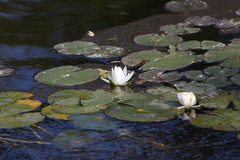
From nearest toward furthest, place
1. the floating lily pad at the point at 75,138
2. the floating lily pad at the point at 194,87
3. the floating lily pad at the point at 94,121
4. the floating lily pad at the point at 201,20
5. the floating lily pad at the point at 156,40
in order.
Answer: the floating lily pad at the point at 75,138 → the floating lily pad at the point at 94,121 → the floating lily pad at the point at 194,87 → the floating lily pad at the point at 156,40 → the floating lily pad at the point at 201,20

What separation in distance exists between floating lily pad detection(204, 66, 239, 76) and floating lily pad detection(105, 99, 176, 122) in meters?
0.62

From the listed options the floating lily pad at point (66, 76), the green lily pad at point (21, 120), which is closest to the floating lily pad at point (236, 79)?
the floating lily pad at point (66, 76)

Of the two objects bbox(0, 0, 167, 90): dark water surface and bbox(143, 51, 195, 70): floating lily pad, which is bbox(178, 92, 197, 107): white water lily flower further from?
bbox(0, 0, 167, 90): dark water surface

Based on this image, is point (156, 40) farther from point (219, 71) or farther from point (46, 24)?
point (46, 24)

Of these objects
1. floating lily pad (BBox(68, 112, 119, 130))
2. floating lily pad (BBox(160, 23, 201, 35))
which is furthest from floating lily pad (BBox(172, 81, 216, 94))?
floating lily pad (BBox(160, 23, 201, 35))

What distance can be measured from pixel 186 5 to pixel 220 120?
9.35 ft

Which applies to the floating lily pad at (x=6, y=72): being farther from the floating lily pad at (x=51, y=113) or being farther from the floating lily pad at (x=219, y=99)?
the floating lily pad at (x=219, y=99)

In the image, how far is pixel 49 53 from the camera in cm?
309

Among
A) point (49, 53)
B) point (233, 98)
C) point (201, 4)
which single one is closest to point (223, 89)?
point (233, 98)

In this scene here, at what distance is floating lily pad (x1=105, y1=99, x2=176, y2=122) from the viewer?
1956 mm

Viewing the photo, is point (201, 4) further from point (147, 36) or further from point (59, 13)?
point (59, 13)

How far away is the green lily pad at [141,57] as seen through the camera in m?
2.84

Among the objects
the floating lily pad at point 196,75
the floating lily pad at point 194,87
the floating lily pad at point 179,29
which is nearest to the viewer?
the floating lily pad at point 194,87

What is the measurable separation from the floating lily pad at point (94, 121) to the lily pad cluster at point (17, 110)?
0.22 m
